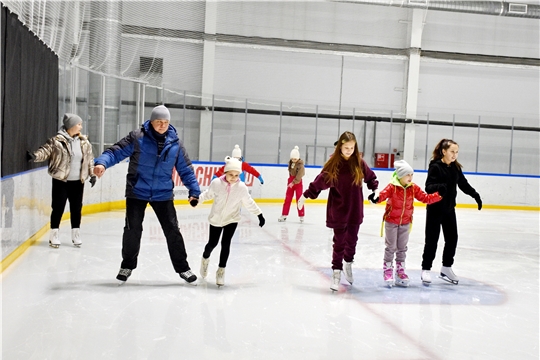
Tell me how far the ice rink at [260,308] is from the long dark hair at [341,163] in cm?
91

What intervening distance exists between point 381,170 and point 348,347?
12.1m

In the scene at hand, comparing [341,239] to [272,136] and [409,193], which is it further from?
[272,136]

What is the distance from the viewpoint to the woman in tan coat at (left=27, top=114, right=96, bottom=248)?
20.2 ft

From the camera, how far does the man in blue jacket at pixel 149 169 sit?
15.1 feet

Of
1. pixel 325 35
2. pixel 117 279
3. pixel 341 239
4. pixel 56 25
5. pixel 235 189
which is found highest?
pixel 325 35

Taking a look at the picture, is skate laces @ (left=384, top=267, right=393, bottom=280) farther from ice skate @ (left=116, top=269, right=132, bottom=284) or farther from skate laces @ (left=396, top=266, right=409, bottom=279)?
ice skate @ (left=116, top=269, right=132, bottom=284)

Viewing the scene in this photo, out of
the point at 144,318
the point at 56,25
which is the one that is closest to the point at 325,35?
the point at 56,25

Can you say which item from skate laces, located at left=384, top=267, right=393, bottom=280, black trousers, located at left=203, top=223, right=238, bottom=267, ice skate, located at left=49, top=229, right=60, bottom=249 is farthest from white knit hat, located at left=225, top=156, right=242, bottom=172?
ice skate, located at left=49, top=229, right=60, bottom=249

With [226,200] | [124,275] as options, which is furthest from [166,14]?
[124,275]

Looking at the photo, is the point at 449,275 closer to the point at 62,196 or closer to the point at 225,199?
the point at 225,199

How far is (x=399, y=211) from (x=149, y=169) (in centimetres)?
209

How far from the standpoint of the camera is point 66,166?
6.18 metres

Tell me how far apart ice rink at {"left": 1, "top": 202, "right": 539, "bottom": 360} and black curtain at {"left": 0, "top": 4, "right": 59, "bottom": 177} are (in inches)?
40.3

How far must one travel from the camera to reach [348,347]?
11.3 ft
